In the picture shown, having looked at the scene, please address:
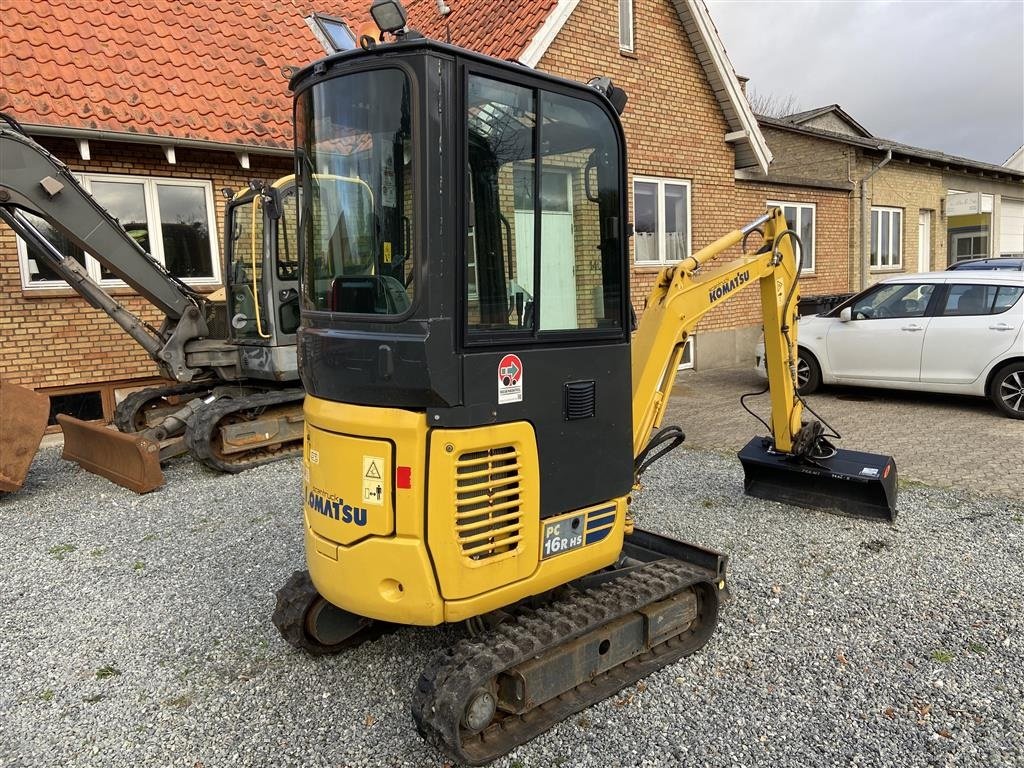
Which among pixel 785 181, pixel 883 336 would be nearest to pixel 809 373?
pixel 883 336

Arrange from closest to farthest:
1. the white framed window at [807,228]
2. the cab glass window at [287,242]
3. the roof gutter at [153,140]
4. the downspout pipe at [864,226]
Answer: the cab glass window at [287,242]
the roof gutter at [153,140]
the white framed window at [807,228]
the downspout pipe at [864,226]

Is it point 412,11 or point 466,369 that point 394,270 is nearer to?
point 466,369

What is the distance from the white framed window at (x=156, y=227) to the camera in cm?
854

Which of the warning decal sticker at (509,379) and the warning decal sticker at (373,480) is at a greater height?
the warning decal sticker at (509,379)

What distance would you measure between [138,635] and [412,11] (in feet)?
42.4

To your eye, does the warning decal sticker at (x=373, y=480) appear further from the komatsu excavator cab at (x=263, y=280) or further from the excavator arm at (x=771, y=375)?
the komatsu excavator cab at (x=263, y=280)

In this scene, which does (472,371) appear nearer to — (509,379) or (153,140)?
(509,379)

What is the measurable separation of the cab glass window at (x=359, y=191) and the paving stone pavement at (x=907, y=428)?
18.0 ft

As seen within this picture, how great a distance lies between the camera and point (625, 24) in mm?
11789

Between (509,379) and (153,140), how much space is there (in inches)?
293

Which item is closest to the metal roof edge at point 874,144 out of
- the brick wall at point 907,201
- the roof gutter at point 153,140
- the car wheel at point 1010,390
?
the brick wall at point 907,201

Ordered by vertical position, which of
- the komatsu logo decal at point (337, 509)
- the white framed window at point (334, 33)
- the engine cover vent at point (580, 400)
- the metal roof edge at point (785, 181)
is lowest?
the komatsu logo decal at point (337, 509)

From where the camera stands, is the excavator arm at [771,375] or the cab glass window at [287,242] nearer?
the excavator arm at [771,375]

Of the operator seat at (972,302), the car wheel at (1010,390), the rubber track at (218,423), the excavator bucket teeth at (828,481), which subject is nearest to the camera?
the excavator bucket teeth at (828,481)
